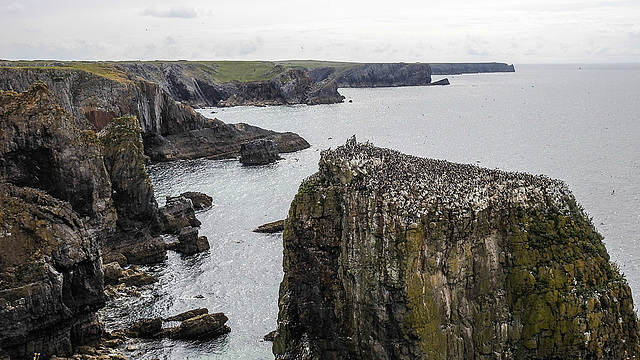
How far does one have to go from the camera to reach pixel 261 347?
44.9 m

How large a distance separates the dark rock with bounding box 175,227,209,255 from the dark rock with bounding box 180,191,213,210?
16.7 metres

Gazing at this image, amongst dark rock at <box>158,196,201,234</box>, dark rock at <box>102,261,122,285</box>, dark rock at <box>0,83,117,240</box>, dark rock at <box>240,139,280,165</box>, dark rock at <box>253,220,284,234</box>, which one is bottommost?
dark rock at <box>102,261,122,285</box>

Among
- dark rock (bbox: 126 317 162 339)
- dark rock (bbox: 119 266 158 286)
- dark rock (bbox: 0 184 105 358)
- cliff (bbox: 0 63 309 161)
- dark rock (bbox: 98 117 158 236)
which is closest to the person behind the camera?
dark rock (bbox: 0 184 105 358)

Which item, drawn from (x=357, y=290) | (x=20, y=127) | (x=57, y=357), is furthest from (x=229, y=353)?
(x=20, y=127)

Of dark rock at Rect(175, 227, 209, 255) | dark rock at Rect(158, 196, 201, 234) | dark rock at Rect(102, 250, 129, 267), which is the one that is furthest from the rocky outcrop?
dark rock at Rect(158, 196, 201, 234)

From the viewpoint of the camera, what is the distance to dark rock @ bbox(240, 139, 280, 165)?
367 feet

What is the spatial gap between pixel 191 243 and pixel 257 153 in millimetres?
48647

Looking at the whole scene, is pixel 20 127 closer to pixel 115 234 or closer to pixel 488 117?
pixel 115 234

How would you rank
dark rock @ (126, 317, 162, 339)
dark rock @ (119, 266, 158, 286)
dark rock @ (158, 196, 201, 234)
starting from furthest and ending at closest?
1. dark rock @ (158, 196, 201, 234)
2. dark rock @ (119, 266, 158, 286)
3. dark rock @ (126, 317, 162, 339)

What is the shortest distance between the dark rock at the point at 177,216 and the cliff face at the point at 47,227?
47.8 feet

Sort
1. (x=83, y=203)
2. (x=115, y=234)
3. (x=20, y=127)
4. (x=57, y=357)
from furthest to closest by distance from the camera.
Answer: (x=115, y=234)
(x=83, y=203)
(x=20, y=127)
(x=57, y=357)

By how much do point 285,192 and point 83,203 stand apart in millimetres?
38500

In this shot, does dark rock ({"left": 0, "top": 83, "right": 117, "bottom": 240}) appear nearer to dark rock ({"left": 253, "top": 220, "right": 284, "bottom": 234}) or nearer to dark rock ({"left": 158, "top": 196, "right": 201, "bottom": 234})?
dark rock ({"left": 158, "top": 196, "right": 201, "bottom": 234})

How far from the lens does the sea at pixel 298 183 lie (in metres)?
50.5
